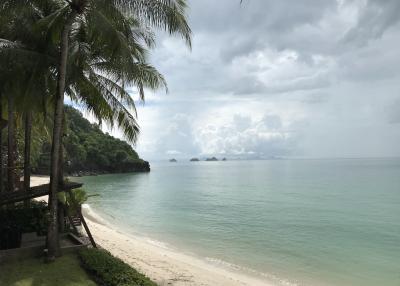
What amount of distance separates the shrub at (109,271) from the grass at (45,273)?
0.21 m

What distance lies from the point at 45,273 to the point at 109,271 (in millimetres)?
1864

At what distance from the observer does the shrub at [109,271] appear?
28.4 ft

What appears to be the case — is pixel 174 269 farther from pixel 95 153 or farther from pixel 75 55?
pixel 95 153

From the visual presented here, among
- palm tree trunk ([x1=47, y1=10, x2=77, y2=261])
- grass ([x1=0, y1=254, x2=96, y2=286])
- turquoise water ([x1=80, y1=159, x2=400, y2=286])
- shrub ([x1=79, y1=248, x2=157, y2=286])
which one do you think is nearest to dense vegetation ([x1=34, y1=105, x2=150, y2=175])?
turquoise water ([x1=80, y1=159, x2=400, y2=286])

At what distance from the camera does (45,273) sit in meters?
9.56

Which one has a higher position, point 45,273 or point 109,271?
point 109,271

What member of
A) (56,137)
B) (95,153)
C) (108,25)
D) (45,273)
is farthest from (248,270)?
(95,153)

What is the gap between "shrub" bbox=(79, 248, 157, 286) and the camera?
8.66 metres

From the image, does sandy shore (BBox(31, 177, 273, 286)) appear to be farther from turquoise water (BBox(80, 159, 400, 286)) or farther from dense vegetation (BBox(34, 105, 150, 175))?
dense vegetation (BBox(34, 105, 150, 175))

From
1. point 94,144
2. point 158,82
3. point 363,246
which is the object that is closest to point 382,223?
point 363,246

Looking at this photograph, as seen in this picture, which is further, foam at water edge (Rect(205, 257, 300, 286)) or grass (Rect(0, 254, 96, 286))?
foam at water edge (Rect(205, 257, 300, 286))

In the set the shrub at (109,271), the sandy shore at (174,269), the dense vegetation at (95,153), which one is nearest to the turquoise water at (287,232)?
the sandy shore at (174,269)

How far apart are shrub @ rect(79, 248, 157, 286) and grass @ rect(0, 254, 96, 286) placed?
0.68 ft

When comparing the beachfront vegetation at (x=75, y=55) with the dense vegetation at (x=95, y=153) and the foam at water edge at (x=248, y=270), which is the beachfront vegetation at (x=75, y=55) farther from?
the dense vegetation at (x=95, y=153)
